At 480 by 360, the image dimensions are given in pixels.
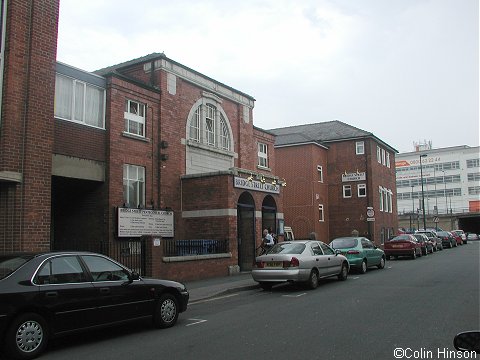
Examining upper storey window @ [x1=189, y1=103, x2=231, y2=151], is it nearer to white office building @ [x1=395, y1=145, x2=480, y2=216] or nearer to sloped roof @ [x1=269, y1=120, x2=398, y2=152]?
sloped roof @ [x1=269, y1=120, x2=398, y2=152]

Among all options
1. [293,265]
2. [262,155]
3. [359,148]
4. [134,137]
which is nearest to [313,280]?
[293,265]

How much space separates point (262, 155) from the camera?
28219 mm

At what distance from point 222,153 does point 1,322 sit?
17588mm

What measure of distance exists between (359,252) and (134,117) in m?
10.4

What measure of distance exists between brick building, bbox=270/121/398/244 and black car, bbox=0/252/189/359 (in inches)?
1208

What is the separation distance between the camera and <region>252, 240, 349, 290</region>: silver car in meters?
13.9

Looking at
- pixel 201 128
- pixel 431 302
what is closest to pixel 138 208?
pixel 201 128

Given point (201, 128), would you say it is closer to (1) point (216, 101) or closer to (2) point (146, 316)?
(1) point (216, 101)

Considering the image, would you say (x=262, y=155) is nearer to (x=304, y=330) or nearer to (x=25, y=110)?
Answer: (x=25, y=110)

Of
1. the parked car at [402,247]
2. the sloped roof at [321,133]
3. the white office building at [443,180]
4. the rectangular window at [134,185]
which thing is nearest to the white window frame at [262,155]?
the parked car at [402,247]

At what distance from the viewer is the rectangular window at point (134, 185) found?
1817cm

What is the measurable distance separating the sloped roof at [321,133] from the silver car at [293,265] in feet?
82.9

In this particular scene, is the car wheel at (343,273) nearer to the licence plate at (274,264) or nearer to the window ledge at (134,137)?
the licence plate at (274,264)

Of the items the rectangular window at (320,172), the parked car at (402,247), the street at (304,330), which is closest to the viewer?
the street at (304,330)
